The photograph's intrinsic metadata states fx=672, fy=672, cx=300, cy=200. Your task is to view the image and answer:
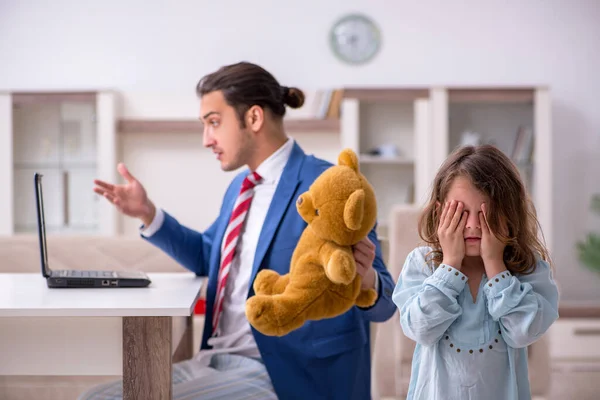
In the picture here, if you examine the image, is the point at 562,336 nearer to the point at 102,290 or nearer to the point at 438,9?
the point at 438,9

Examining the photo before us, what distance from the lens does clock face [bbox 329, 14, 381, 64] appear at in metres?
4.73

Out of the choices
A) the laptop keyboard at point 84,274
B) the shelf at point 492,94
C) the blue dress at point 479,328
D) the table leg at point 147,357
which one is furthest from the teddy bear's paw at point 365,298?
the shelf at point 492,94

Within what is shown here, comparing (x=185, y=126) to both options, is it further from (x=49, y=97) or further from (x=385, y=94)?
(x=385, y=94)

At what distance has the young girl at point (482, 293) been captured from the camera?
1.04 meters

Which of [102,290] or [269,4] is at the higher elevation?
[269,4]

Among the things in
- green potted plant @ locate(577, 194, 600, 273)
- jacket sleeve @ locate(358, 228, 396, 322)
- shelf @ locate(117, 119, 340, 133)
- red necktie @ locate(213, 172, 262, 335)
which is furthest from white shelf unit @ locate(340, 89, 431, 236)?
jacket sleeve @ locate(358, 228, 396, 322)

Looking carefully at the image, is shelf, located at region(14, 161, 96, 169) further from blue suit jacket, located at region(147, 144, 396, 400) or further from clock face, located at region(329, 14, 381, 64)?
blue suit jacket, located at region(147, 144, 396, 400)

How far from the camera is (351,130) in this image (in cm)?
434

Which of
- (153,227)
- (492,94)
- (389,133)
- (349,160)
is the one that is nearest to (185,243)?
(153,227)

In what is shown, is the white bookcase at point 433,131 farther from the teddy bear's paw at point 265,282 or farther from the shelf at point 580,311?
the teddy bear's paw at point 265,282

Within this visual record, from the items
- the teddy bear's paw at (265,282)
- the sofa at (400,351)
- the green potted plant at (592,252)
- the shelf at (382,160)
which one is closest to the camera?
the teddy bear's paw at (265,282)

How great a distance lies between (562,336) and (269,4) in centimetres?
289

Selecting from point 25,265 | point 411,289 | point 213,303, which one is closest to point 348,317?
point 213,303

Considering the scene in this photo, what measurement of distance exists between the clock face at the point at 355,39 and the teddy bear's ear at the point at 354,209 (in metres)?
3.69
